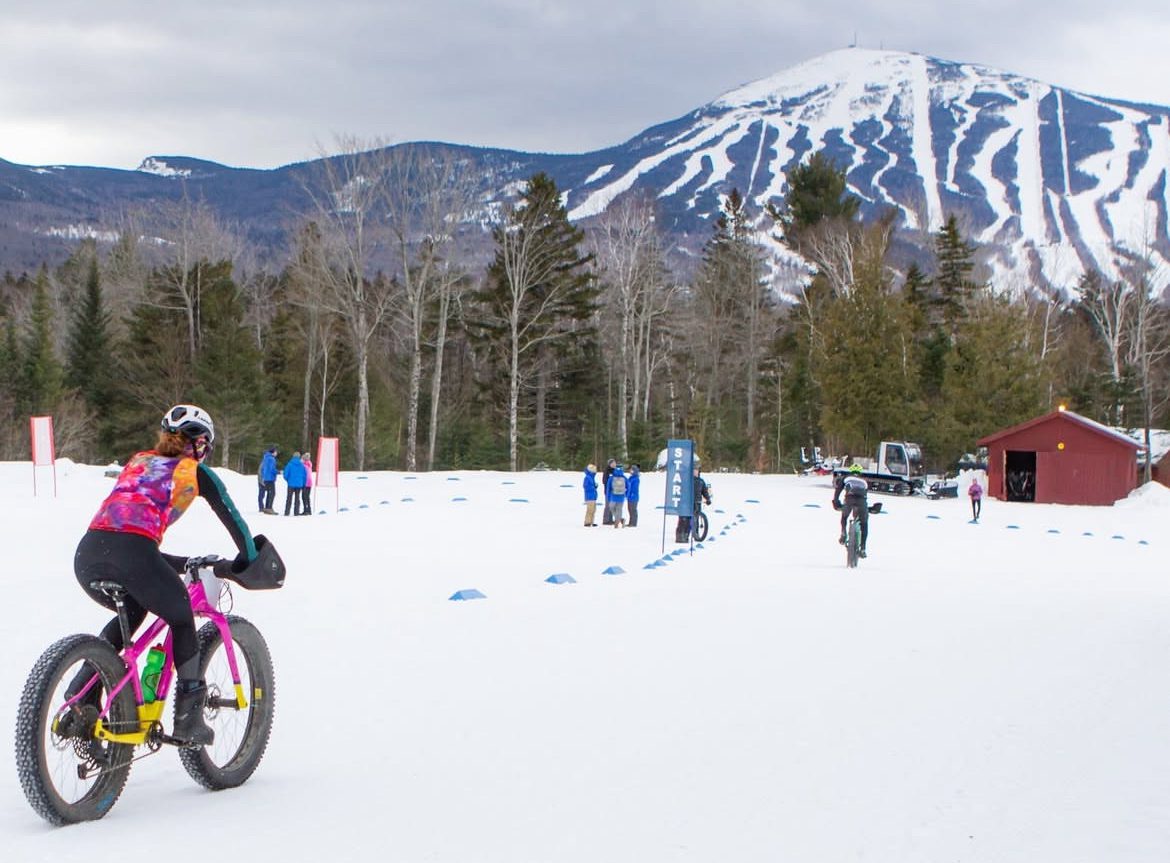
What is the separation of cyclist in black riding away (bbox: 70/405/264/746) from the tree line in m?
46.7

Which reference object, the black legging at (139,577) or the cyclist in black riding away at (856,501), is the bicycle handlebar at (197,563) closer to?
the black legging at (139,577)

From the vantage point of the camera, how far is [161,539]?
5.16 metres


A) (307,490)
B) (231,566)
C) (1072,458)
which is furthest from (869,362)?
(231,566)

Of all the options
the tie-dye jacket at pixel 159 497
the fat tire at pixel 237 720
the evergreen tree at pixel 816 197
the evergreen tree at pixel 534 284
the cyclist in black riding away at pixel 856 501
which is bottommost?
the fat tire at pixel 237 720

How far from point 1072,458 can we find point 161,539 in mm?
48671

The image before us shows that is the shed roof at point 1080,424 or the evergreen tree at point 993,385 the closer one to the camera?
the shed roof at point 1080,424

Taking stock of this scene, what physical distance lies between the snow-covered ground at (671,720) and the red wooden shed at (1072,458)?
109ft

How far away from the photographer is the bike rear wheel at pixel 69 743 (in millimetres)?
4801

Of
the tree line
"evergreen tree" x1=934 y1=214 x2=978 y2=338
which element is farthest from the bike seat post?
"evergreen tree" x1=934 y1=214 x2=978 y2=338

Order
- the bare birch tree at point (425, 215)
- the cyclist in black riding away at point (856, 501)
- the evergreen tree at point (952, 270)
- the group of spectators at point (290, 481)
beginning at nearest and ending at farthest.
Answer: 1. the cyclist in black riding away at point (856, 501)
2. the group of spectators at point (290, 481)
3. the bare birch tree at point (425, 215)
4. the evergreen tree at point (952, 270)

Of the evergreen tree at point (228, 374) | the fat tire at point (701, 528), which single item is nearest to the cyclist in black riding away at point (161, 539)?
the fat tire at point (701, 528)

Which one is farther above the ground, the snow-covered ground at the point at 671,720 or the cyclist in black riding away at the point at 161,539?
the cyclist in black riding away at the point at 161,539

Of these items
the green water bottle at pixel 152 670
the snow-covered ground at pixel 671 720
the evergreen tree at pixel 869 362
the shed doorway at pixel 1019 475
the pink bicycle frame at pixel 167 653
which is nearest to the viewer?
the snow-covered ground at pixel 671 720

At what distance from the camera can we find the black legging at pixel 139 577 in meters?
5.10
